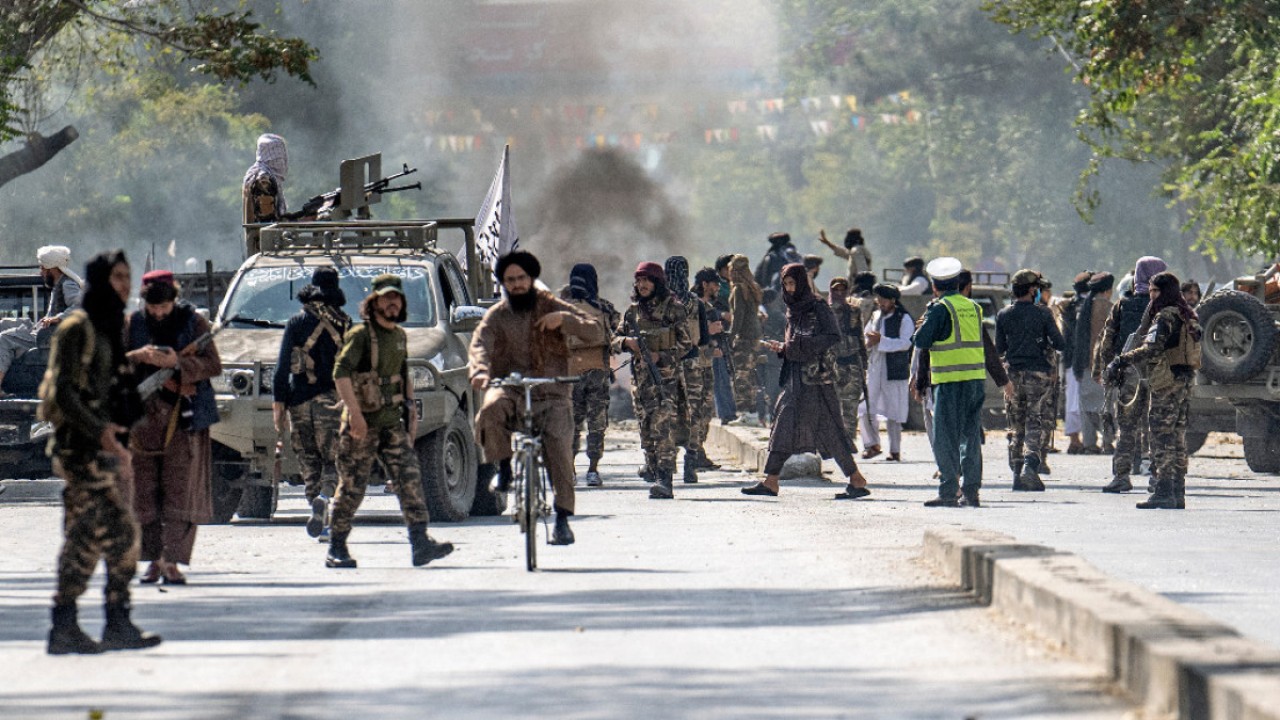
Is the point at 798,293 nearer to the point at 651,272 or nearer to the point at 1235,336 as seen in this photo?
the point at 651,272

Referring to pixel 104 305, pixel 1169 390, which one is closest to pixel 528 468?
pixel 104 305

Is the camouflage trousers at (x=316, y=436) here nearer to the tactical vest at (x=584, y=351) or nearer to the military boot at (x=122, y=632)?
the tactical vest at (x=584, y=351)

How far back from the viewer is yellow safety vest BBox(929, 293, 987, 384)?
17891 mm

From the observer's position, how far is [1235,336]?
73.4ft

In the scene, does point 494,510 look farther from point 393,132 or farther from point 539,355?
point 393,132

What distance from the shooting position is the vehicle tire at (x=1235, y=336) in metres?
22.0

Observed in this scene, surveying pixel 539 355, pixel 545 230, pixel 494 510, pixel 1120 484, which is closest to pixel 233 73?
→ pixel 494 510

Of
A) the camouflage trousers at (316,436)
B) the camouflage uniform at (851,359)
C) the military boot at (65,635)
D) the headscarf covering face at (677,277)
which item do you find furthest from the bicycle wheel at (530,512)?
the camouflage uniform at (851,359)

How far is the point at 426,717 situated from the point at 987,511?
9842 mm

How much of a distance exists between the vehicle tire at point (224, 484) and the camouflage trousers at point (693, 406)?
13.5 ft

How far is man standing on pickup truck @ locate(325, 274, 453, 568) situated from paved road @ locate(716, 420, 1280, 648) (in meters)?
3.55

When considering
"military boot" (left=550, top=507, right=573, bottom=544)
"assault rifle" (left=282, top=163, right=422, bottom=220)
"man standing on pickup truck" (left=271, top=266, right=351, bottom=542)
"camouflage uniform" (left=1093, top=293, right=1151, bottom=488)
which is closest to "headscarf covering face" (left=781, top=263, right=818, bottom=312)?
"camouflage uniform" (left=1093, top=293, right=1151, bottom=488)

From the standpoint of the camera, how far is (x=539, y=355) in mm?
13617

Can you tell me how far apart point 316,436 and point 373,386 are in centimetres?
212
